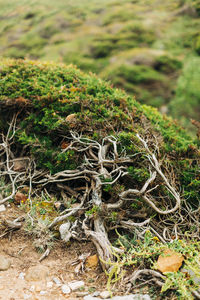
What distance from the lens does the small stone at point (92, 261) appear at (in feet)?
9.31

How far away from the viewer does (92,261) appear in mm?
2865

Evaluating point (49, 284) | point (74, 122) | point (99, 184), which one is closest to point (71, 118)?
point (74, 122)

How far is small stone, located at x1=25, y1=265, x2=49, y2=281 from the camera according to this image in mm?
2626

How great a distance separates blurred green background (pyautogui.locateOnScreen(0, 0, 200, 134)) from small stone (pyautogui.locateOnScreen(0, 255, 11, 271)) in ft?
27.2

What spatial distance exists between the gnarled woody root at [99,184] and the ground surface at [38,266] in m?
0.23

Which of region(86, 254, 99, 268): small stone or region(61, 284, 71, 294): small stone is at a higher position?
region(61, 284, 71, 294): small stone

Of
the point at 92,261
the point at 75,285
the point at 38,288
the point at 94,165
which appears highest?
the point at 94,165

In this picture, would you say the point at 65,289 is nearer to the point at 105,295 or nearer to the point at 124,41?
the point at 105,295

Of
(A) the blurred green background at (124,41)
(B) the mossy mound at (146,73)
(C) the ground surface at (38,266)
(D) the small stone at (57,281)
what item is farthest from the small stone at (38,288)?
(B) the mossy mound at (146,73)

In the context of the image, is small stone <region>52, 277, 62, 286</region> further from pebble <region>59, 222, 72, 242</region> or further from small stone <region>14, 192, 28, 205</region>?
small stone <region>14, 192, 28, 205</region>

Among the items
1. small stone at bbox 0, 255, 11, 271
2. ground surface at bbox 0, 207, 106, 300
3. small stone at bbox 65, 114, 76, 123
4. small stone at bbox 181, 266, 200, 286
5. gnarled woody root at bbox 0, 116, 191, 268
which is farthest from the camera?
small stone at bbox 65, 114, 76, 123

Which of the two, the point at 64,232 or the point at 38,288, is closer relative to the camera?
the point at 38,288

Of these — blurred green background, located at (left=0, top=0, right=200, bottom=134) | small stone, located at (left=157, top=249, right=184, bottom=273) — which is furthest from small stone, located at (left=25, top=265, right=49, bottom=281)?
blurred green background, located at (left=0, top=0, right=200, bottom=134)

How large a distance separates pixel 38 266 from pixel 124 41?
13.7 metres
